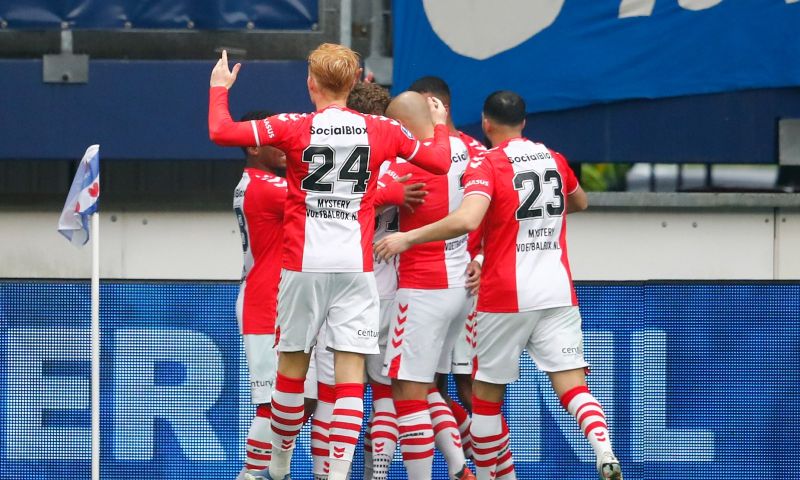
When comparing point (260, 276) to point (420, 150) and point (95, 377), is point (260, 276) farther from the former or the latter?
point (420, 150)

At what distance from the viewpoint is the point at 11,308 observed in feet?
24.5

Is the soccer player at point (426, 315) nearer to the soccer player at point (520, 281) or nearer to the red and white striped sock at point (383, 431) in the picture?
the red and white striped sock at point (383, 431)

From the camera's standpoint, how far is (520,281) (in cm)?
643

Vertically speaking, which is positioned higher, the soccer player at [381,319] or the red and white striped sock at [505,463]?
the soccer player at [381,319]

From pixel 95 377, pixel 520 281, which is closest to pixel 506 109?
pixel 520 281

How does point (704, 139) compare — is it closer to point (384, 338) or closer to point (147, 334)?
point (384, 338)

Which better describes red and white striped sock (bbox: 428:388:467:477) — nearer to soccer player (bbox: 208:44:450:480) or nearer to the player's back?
soccer player (bbox: 208:44:450:480)

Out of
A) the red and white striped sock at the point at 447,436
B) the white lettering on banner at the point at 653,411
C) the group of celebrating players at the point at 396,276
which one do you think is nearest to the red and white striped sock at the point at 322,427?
the group of celebrating players at the point at 396,276

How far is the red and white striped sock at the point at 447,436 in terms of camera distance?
6.87 meters

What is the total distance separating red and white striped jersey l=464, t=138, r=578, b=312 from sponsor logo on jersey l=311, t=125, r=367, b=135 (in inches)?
29.0

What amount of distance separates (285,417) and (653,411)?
2421mm

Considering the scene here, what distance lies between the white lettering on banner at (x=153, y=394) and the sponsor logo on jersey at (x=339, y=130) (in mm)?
2117

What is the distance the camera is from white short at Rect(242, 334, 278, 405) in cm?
689

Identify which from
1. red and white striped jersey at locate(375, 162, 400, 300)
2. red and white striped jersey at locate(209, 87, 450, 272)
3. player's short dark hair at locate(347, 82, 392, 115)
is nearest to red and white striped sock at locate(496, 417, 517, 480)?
red and white striped jersey at locate(375, 162, 400, 300)
